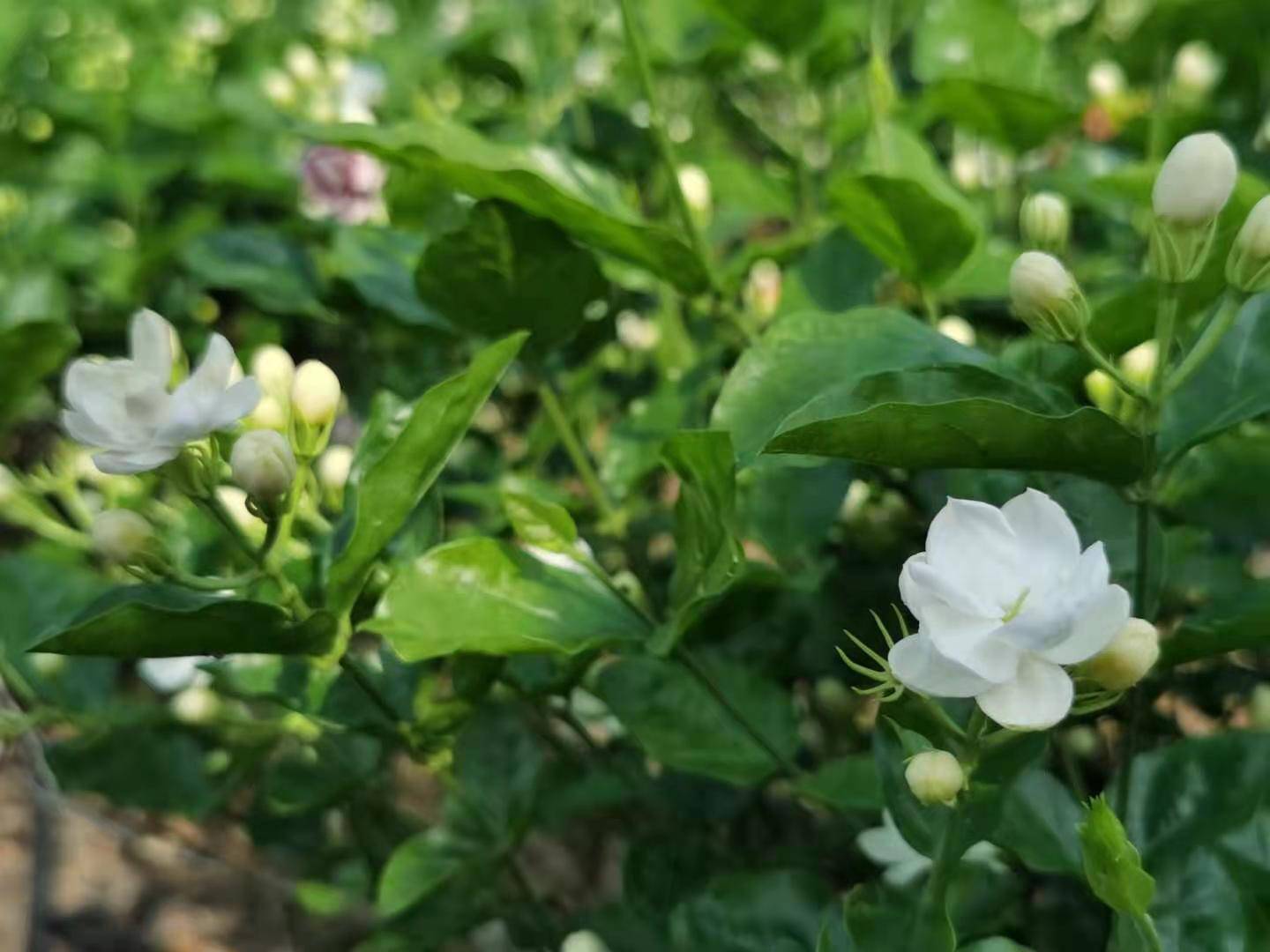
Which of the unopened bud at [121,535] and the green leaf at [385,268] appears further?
the green leaf at [385,268]

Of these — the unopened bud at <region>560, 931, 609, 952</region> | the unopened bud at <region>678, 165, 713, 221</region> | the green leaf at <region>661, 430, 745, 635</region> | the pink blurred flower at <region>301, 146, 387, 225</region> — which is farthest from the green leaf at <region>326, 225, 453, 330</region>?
the unopened bud at <region>560, 931, 609, 952</region>

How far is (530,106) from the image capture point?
1.48 m

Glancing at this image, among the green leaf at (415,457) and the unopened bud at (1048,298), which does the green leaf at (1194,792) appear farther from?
the green leaf at (415,457)

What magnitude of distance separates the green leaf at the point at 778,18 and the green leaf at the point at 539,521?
0.48 meters

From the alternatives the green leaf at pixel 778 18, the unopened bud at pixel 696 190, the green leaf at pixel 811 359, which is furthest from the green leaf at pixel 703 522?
the green leaf at pixel 778 18

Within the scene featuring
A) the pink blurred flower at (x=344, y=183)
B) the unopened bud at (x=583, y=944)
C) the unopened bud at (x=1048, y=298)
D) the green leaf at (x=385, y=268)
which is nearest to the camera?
the unopened bud at (x=1048, y=298)

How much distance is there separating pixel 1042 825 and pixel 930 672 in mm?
249

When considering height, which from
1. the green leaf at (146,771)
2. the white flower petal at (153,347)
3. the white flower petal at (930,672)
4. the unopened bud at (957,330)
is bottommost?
the green leaf at (146,771)

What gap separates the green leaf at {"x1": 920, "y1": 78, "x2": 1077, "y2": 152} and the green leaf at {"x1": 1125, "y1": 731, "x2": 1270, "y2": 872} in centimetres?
50

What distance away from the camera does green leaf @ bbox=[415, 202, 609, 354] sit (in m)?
0.85

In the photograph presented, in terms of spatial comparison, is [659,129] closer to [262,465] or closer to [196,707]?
[262,465]

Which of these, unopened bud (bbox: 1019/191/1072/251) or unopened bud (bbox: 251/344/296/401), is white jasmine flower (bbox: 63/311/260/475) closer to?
unopened bud (bbox: 251/344/296/401)

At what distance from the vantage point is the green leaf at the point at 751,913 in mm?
810

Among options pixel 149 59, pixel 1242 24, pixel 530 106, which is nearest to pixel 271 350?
pixel 530 106
